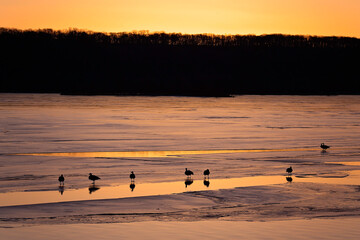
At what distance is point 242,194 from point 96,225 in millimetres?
4717

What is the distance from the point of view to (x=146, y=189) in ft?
53.5

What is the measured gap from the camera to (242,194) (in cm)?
1556

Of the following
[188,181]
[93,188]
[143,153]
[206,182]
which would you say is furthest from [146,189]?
[143,153]

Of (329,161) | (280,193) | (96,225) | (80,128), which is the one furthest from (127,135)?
(96,225)

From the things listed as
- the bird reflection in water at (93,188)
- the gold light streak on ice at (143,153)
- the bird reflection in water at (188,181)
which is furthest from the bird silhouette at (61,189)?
the gold light streak on ice at (143,153)

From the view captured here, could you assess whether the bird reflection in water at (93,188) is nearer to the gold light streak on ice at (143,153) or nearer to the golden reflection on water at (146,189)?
the golden reflection on water at (146,189)

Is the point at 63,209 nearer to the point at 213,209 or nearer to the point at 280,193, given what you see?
the point at 213,209

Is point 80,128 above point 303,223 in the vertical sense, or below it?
above

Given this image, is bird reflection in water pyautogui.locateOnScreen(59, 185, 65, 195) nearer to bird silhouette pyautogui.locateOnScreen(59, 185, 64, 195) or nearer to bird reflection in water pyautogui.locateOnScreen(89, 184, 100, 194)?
bird silhouette pyautogui.locateOnScreen(59, 185, 64, 195)

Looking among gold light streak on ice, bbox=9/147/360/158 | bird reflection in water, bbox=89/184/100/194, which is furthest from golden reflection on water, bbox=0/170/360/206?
gold light streak on ice, bbox=9/147/360/158

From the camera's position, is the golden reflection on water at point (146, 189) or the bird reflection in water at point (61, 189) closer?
the golden reflection on water at point (146, 189)

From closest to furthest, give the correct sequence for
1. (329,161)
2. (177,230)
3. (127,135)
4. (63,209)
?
(177,230)
(63,209)
(329,161)
(127,135)

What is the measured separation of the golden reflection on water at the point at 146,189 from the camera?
48.3ft

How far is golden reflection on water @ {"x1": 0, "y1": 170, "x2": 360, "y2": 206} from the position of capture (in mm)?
14719
